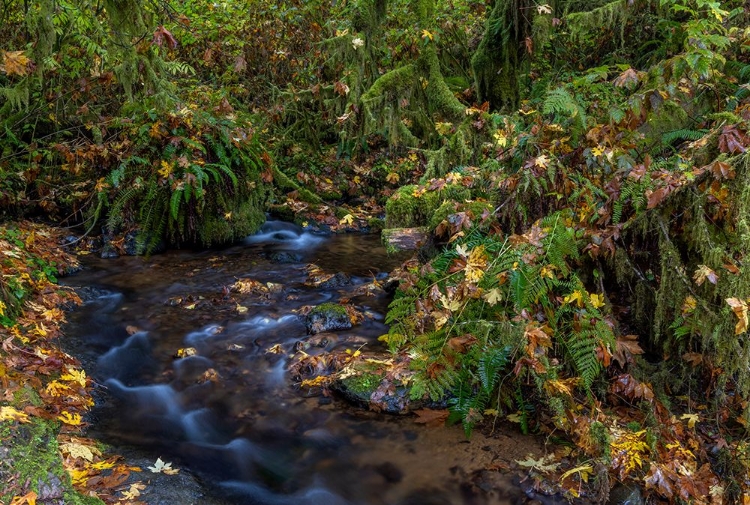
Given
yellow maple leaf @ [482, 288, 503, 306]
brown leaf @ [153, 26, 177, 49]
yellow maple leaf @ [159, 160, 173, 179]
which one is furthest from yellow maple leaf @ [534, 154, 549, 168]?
yellow maple leaf @ [159, 160, 173, 179]

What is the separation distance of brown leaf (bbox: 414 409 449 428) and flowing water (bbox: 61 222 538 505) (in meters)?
0.07

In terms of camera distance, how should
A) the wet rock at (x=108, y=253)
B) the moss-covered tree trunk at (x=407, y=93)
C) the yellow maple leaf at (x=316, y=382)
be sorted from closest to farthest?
1. the yellow maple leaf at (x=316, y=382)
2. the wet rock at (x=108, y=253)
3. the moss-covered tree trunk at (x=407, y=93)

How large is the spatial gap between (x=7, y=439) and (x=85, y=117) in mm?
7903

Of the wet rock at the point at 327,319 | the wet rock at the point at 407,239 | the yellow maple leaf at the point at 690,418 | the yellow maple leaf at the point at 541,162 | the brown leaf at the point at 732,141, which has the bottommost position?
the wet rock at the point at 327,319

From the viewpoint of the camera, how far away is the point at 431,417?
4.05 m

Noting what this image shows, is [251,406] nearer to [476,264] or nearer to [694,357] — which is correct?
[476,264]

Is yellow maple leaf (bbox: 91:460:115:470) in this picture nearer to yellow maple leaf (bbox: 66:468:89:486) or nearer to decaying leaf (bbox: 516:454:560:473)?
yellow maple leaf (bbox: 66:468:89:486)

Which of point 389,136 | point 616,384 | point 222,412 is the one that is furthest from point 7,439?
point 389,136

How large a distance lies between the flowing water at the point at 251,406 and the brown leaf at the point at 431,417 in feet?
0.22

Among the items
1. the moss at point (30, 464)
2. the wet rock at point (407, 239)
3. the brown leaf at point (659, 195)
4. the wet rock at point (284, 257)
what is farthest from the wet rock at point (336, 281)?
the brown leaf at point (659, 195)

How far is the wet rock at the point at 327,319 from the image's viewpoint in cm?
547

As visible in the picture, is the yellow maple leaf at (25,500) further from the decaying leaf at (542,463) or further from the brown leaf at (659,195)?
the brown leaf at (659,195)

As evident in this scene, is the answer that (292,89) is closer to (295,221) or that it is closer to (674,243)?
(295,221)

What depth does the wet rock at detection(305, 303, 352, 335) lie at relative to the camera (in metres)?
5.47
